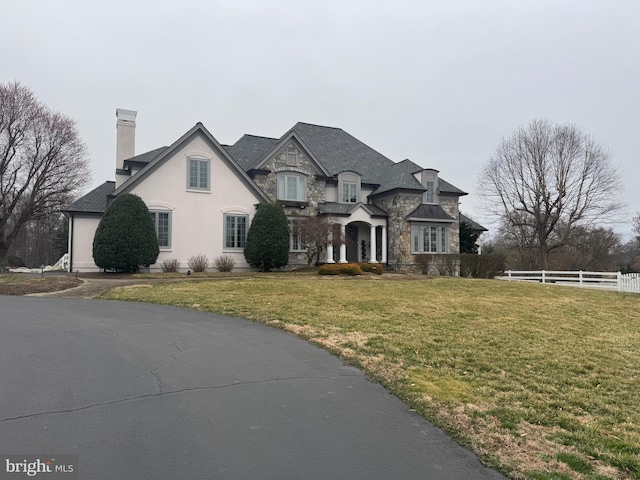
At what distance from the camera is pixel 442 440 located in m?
3.90

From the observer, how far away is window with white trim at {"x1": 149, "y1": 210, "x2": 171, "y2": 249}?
70.5 feet

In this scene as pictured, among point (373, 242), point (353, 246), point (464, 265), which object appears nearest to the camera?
point (464, 265)

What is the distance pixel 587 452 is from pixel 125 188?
20966mm

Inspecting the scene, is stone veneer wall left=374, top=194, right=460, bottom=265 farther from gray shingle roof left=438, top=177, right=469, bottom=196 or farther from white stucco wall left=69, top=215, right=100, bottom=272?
white stucco wall left=69, top=215, right=100, bottom=272

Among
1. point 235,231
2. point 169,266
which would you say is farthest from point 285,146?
point 169,266

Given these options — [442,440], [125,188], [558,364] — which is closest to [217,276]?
[125,188]

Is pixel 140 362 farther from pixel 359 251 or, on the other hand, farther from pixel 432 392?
pixel 359 251

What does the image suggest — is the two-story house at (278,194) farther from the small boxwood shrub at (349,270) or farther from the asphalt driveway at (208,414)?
the asphalt driveway at (208,414)

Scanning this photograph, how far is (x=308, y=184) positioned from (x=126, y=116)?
10762 millimetres

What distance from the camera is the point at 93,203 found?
22641mm

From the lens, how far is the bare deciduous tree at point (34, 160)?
26953 mm

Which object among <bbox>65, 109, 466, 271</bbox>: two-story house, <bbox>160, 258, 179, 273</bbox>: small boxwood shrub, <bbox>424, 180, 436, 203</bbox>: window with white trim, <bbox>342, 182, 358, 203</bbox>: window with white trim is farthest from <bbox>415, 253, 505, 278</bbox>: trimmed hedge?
<bbox>160, 258, 179, 273</bbox>: small boxwood shrub

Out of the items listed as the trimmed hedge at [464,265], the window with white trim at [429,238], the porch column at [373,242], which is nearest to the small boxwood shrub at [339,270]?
the trimmed hedge at [464,265]

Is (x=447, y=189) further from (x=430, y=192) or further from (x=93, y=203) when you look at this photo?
(x=93, y=203)
